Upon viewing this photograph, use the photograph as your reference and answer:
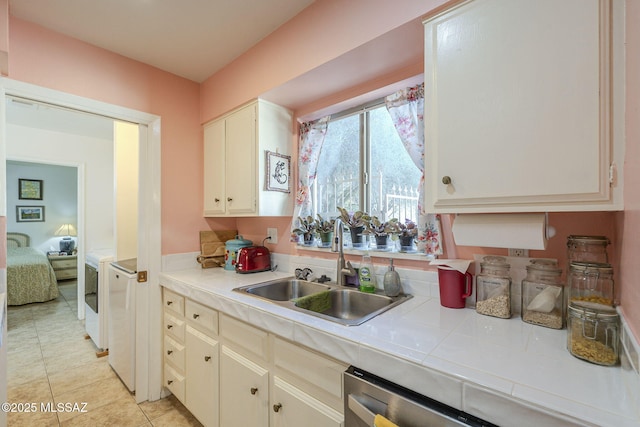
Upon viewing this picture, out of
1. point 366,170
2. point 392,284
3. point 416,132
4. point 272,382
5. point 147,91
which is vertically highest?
point 147,91

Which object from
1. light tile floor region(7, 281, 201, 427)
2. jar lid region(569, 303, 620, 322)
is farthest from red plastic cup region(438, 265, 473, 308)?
light tile floor region(7, 281, 201, 427)

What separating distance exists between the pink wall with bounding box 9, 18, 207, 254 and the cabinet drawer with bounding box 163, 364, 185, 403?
2.77 ft

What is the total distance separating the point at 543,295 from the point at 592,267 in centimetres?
20

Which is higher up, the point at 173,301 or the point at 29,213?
the point at 29,213

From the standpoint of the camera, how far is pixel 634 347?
67 centimetres

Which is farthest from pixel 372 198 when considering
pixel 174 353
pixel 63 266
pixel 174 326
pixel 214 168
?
pixel 63 266

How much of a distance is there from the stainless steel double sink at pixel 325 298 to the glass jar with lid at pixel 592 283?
634 millimetres

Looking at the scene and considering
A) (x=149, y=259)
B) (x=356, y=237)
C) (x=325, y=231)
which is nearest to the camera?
(x=356, y=237)

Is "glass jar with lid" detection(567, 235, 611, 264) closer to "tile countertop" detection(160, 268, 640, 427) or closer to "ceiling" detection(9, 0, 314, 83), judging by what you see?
"tile countertop" detection(160, 268, 640, 427)

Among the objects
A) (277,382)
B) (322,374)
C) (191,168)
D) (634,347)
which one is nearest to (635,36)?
(634,347)

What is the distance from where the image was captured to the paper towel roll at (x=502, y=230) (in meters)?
0.98

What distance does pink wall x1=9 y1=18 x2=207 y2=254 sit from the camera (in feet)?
5.34

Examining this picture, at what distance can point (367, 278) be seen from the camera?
1.52 meters

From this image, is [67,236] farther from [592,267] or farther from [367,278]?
[592,267]
